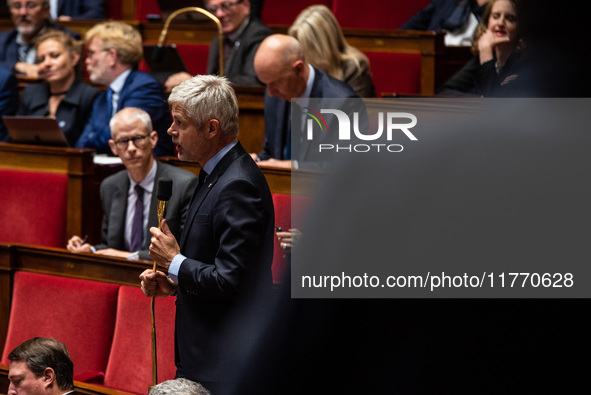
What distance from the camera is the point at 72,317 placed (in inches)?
42.4

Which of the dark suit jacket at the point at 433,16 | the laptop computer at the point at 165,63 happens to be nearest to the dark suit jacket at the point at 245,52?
the laptop computer at the point at 165,63

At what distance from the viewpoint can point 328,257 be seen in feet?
0.69

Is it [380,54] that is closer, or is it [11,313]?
[11,313]

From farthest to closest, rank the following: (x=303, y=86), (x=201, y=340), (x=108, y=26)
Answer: (x=108, y=26), (x=303, y=86), (x=201, y=340)

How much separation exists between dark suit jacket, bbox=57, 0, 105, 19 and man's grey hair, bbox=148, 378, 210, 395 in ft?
6.11

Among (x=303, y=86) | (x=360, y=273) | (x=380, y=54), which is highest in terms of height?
(x=380, y=54)

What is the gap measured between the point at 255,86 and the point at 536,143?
136 centimetres

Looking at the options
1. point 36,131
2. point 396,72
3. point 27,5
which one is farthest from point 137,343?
point 27,5

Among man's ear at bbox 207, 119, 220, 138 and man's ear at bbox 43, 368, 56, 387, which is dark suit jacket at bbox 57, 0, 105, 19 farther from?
man's ear at bbox 207, 119, 220, 138

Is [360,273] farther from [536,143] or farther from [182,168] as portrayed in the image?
[182,168]

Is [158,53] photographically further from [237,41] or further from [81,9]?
[81,9]

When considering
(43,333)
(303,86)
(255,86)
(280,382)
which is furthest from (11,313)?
(280,382)

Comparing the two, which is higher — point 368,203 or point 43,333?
point 368,203

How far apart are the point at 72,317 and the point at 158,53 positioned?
30.8 inches
